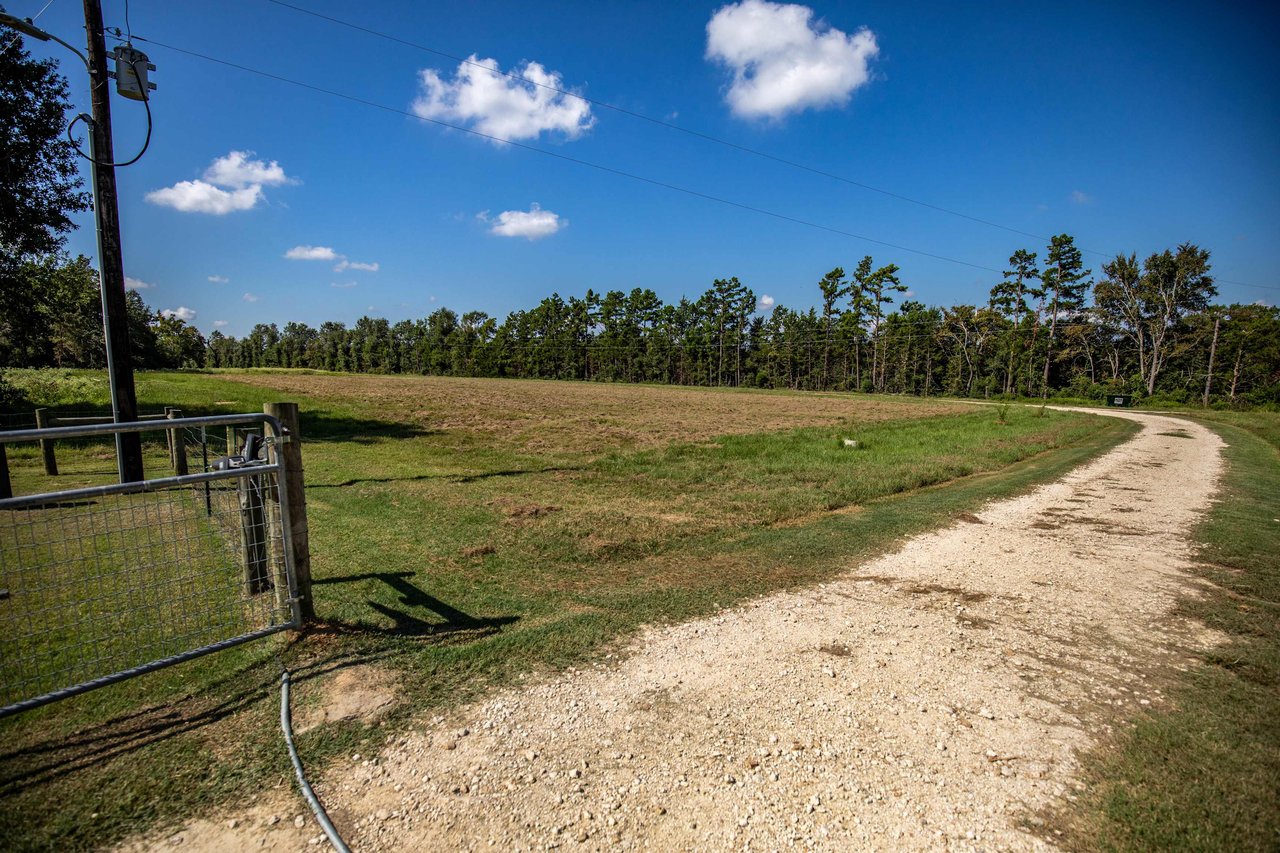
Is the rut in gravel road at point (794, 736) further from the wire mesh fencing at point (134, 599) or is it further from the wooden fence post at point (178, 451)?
the wooden fence post at point (178, 451)

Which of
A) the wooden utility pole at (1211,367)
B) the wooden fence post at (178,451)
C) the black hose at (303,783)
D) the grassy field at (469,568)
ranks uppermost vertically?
the wooden utility pole at (1211,367)

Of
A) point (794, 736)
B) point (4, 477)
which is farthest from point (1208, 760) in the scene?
point (4, 477)

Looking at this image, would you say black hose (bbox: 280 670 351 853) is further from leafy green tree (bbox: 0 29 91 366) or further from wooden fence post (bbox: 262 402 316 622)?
leafy green tree (bbox: 0 29 91 366)

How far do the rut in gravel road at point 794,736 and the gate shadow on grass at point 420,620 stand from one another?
1137 mm

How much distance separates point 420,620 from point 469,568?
142 centimetres

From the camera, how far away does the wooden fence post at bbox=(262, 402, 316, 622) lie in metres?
4.09

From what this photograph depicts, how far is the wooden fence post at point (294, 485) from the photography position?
409 cm

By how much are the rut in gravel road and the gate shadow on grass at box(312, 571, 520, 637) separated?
114 centimetres

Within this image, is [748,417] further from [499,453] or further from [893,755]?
[893,755]

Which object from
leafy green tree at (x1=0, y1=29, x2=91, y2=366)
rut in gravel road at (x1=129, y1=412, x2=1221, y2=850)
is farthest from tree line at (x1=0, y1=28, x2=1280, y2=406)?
rut in gravel road at (x1=129, y1=412, x2=1221, y2=850)

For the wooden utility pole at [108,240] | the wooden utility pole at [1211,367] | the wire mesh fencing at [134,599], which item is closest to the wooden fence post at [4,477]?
the wooden utility pole at [108,240]

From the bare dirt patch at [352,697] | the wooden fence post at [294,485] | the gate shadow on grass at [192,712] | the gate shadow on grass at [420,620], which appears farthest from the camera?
the gate shadow on grass at [420,620]

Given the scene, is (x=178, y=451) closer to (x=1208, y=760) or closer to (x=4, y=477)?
(x=4, y=477)

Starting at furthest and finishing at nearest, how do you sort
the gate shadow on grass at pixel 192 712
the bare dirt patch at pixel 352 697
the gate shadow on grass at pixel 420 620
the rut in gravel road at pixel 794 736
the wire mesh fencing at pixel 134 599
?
the gate shadow on grass at pixel 420 620, the wire mesh fencing at pixel 134 599, the bare dirt patch at pixel 352 697, the gate shadow on grass at pixel 192 712, the rut in gravel road at pixel 794 736
